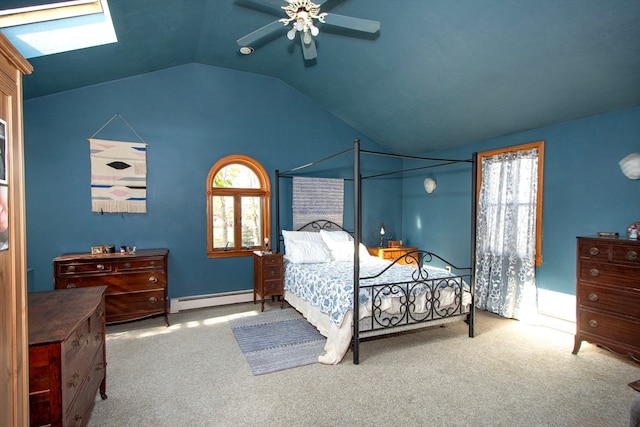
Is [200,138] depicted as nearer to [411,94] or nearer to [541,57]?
[411,94]

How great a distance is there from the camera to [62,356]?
1.46 m

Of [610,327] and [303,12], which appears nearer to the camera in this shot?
[303,12]

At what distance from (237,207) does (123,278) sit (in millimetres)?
1727

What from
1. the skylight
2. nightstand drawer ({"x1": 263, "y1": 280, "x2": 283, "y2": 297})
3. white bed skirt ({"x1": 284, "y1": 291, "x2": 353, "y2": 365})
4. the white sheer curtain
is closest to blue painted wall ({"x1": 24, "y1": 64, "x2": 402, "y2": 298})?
nightstand drawer ({"x1": 263, "y1": 280, "x2": 283, "y2": 297})

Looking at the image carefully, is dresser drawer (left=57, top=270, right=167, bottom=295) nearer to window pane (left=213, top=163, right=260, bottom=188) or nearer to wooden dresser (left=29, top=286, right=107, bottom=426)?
window pane (left=213, top=163, right=260, bottom=188)

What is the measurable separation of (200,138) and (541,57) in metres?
4.02

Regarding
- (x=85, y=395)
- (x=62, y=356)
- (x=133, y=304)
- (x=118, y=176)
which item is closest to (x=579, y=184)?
(x=62, y=356)

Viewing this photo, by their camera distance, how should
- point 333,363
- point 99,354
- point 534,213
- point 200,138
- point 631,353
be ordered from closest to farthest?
point 99,354 < point 631,353 < point 333,363 < point 534,213 < point 200,138

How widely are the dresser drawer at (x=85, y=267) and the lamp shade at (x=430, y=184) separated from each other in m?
4.54

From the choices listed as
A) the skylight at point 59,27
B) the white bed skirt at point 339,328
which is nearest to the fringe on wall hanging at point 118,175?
the skylight at point 59,27

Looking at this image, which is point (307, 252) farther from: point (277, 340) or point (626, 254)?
point (626, 254)

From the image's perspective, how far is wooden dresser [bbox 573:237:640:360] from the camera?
2803 mm

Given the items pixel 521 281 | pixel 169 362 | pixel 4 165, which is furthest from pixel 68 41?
pixel 521 281

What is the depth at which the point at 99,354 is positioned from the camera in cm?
230
